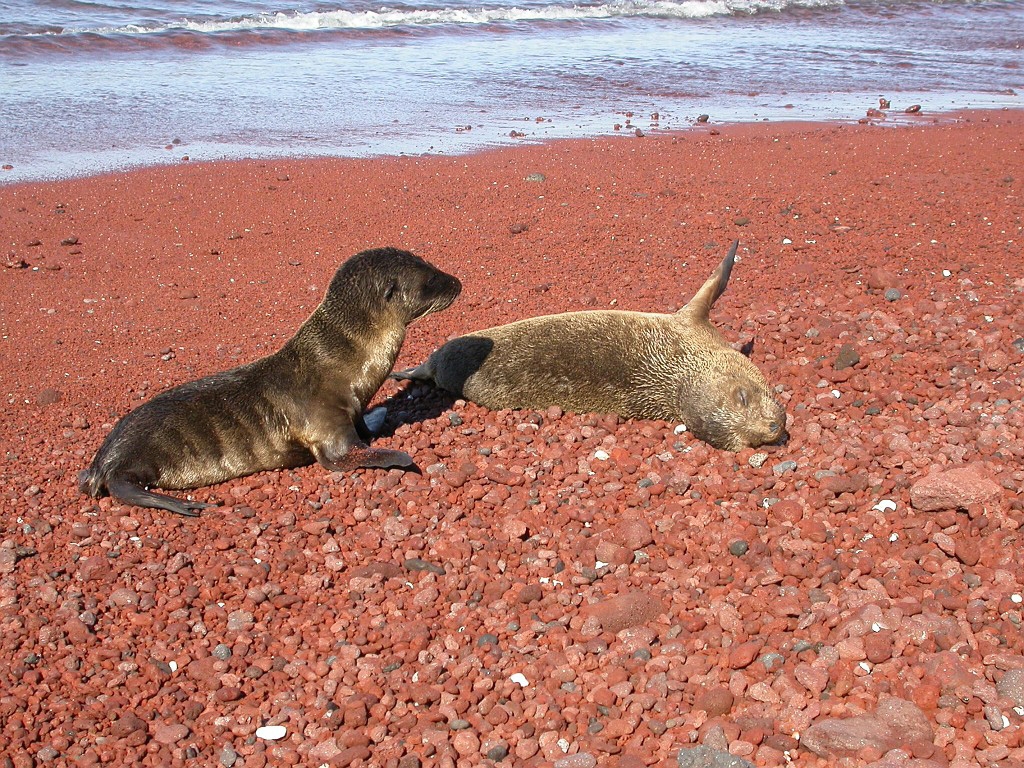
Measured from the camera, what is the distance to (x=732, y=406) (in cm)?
595

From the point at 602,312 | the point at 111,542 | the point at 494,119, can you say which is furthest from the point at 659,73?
the point at 111,542

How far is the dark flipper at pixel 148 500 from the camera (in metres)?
5.42

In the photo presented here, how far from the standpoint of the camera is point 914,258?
829cm

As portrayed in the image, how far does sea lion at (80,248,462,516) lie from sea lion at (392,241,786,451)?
0.58m

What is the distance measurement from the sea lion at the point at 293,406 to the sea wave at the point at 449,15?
748 inches

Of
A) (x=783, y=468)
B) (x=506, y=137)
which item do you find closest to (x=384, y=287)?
(x=783, y=468)

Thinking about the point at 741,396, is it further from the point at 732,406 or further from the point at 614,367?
the point at 614,367

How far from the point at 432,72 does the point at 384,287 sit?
49.6 feet

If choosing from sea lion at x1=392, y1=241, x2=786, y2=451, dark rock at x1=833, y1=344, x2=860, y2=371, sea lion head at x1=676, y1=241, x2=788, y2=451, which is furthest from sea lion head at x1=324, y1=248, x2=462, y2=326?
dark rock at x1=833, y1=344, x2=860, y2=371

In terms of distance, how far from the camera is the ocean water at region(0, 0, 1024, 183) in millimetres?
15008

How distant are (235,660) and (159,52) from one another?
20.3 m

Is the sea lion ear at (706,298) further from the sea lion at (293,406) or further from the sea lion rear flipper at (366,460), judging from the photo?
the sea lion rear flipper at (366,460)

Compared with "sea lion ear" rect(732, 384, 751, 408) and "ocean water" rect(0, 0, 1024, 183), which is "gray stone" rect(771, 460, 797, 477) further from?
"ocean water" rect(0, 0, 1024, 183)

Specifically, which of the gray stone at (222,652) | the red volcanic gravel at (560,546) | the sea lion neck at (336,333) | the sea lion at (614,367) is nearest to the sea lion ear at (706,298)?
the sea lion at (614,367)
